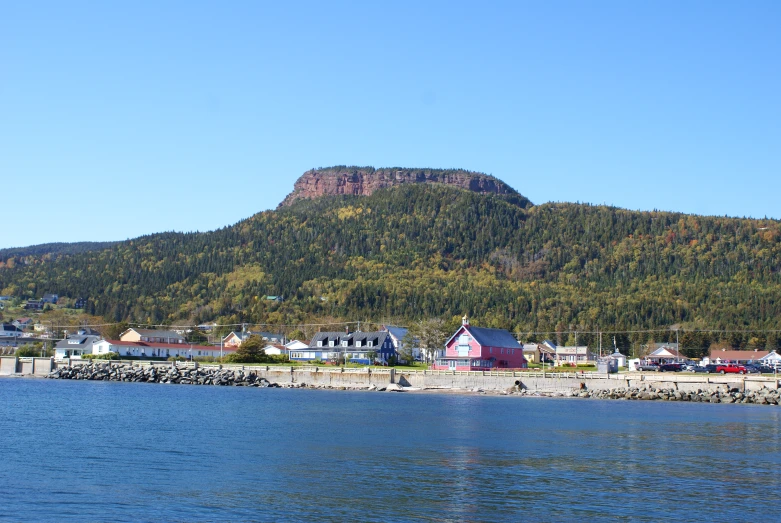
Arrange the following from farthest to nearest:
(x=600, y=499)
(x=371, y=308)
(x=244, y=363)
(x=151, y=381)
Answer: (x=371, y=308), (x=244, y=363), (x=151, y=381), (x=600, y=499)

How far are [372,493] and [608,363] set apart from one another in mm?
68573

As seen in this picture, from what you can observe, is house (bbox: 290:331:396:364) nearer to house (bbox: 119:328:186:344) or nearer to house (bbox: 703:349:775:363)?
house (bbox: 119:328:186:344)

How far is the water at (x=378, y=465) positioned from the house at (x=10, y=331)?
97299 millimetres

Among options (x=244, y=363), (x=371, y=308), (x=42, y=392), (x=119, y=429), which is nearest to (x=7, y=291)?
(x=371, y=308)

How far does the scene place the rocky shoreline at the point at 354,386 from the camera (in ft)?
221

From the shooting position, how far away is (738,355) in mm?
115375

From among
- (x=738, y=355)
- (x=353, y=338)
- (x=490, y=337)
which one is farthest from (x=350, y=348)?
(x=738, y=355)

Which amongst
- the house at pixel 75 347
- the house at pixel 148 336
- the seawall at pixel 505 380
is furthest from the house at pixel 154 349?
the seawall at pixel 505 380

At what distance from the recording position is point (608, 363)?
289 ft

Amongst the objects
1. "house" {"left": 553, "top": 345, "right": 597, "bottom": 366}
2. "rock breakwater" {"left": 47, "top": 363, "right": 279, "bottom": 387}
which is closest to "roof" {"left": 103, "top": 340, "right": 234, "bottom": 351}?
"rock breakwater" {"left": 47, "top": 363, "right": 279, "bottom": 387}

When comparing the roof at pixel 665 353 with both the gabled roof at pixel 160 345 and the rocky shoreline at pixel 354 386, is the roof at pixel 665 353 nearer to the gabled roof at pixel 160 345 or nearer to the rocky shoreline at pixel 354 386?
the rocky shoreline at pixel 354 386

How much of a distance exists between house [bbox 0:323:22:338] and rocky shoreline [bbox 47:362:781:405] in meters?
53.9

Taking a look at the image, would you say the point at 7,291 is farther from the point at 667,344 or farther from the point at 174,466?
the point at 174,466

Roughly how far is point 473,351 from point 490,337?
4.05 metres
